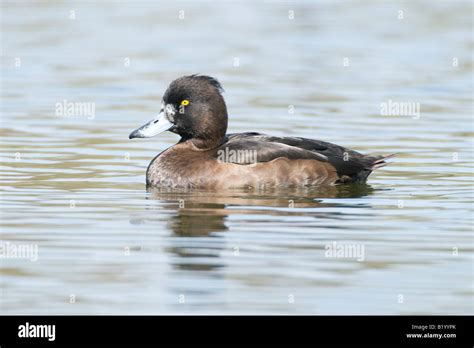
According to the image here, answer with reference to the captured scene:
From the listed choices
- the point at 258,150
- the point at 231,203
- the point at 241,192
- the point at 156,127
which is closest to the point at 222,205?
the point at 231,203

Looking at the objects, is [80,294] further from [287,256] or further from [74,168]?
[74,168]

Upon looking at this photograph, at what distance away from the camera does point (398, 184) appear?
549 inches

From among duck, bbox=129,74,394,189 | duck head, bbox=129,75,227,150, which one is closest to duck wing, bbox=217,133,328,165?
duck, bbox=129,74,394,189

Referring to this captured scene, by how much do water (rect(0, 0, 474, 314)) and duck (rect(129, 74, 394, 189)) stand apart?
0.23 metres

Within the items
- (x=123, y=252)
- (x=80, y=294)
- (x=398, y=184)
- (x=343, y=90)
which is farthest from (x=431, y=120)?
(x=80, y=294)

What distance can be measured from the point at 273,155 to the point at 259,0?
22684 mm

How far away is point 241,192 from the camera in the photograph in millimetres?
13102

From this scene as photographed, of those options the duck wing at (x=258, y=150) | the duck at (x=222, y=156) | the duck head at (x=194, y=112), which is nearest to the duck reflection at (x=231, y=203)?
the duck at (x=222, y=156)

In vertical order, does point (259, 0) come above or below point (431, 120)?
above

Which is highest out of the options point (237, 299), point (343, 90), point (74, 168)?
point (343, 90)

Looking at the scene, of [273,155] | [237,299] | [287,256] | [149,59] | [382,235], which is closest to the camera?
[237,299]

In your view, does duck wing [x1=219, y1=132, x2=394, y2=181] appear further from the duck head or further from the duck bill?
the duck bill

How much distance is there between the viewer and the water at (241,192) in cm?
924

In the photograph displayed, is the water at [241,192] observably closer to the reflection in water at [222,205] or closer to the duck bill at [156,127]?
the reflection in water at [222,205]
